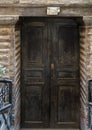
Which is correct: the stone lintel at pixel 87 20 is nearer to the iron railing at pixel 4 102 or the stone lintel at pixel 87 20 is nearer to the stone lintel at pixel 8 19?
the stone lintel at pixel 8 19

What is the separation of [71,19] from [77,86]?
1.38 meters

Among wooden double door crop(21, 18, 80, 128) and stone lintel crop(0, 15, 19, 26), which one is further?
wooden double door crop(21, 18, 80, 128)

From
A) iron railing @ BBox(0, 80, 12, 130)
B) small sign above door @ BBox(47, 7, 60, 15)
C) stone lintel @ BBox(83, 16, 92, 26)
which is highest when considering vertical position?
small sign above door @ BBox(47, 7, 60, 15)

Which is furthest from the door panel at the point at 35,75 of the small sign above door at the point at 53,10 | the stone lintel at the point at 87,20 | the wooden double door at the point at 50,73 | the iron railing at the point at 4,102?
the iron railing at the point at 4,102

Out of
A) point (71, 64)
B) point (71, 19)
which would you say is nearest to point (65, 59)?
point (71, 64)

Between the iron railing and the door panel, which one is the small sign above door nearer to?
the door panel

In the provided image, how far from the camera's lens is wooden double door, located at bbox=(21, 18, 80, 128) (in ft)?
28.1

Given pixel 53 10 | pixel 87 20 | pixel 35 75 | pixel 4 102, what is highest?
pixel 53 10

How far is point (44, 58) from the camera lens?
28.3ft

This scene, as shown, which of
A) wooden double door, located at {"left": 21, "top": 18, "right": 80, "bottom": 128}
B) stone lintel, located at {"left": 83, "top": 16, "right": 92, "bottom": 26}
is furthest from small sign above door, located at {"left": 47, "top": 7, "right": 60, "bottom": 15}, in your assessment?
wooden double door, located at {"left": 21, "top": 18, "right": 80, "bottom": 128}

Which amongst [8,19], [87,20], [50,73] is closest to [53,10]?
[87,20]

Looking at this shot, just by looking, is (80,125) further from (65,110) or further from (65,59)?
(65,59)

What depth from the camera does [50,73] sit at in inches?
341

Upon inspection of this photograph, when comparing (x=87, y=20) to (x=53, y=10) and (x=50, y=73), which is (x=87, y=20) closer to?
(x=53, y=10)
